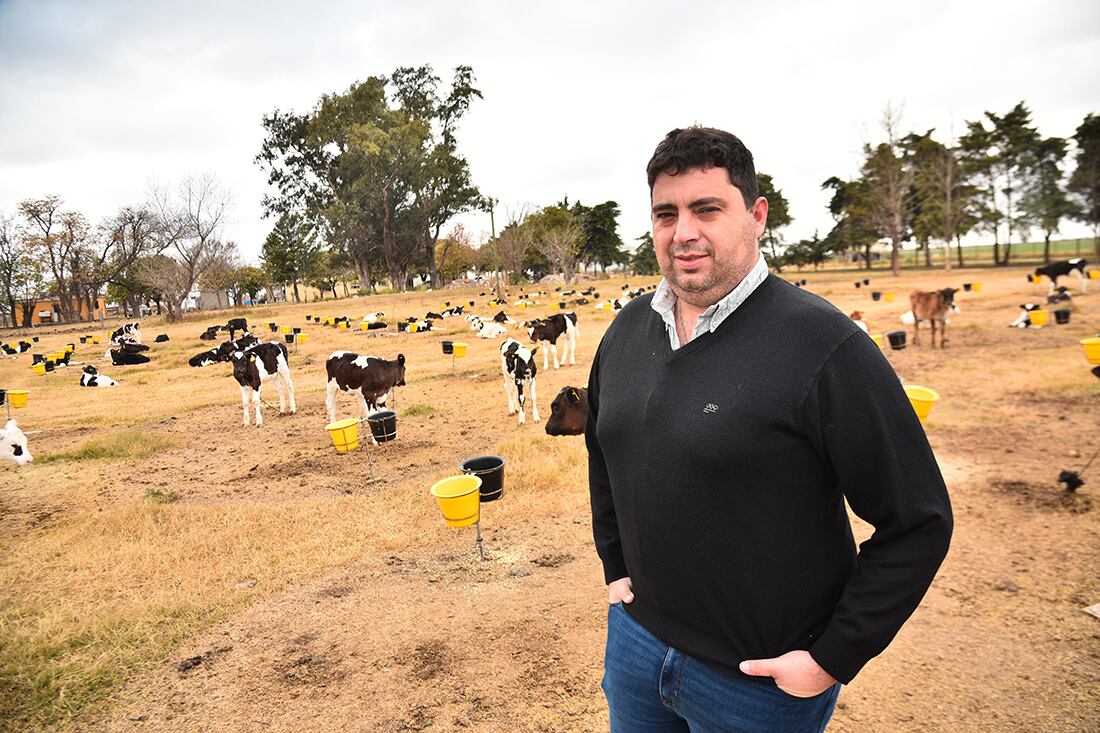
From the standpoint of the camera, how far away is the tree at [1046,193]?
3903cm

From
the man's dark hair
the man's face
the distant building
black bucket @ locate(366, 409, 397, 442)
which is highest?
the distant building

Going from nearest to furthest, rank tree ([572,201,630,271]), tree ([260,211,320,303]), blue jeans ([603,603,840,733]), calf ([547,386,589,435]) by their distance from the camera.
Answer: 1. blue jeans ([603,603,840,733])
2. calf ([547,386,589,435])
3. tree ([260,211,320,303])
4. tree ([572,201,630,271])

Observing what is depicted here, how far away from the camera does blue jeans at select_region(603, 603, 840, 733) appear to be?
155 cm

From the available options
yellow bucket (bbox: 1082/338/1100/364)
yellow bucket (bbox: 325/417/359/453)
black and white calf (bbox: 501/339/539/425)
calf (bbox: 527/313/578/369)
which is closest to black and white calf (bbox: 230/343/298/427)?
yellow bucket (bbox: 325/417/359/453)

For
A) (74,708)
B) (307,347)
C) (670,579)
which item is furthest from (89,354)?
(670,579)

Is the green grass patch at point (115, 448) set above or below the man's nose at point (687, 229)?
below

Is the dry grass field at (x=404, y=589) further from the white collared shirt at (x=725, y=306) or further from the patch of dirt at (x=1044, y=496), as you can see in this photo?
the white collared shirt at (x=725, y=306)

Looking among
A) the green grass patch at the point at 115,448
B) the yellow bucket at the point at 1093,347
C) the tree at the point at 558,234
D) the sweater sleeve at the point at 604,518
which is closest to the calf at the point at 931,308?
the yellow bucket at the point at 1093,347

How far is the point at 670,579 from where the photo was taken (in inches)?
65.8

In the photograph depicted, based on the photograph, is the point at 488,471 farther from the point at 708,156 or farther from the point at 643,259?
the point at 643,259

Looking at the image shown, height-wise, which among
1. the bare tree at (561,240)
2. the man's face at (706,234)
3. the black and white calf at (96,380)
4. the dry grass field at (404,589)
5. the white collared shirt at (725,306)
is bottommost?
the dry grass field at (404,589)

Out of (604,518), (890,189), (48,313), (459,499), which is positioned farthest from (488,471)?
(48,313)

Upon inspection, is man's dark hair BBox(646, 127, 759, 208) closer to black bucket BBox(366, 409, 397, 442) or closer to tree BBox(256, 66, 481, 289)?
black bucket BBox(366, 409, 397, 442)

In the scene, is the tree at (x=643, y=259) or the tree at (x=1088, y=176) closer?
the tree at (x=1088, y=176)
